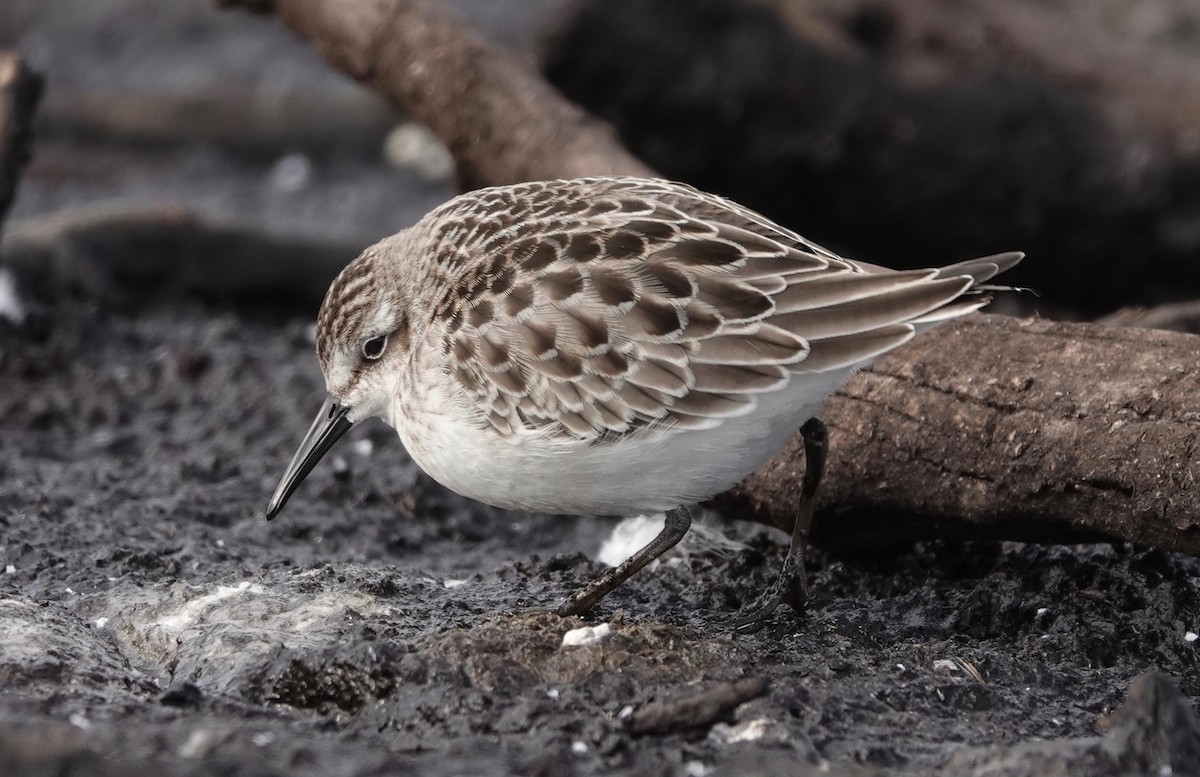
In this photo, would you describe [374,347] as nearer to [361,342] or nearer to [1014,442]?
[361,342]

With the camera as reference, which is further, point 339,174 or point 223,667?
point 339,174

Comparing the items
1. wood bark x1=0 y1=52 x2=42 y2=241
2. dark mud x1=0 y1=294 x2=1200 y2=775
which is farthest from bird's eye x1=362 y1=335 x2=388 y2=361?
wood bark x1=0 y1=52 x2=42 y2=241

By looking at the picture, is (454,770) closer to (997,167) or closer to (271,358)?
(271,358)

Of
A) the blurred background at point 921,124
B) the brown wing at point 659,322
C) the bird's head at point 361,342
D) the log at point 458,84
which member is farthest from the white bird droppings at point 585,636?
the blurred background at point 921,124

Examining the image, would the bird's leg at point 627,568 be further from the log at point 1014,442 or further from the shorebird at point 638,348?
the log at point 1014,442

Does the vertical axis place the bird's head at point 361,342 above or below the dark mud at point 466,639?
above

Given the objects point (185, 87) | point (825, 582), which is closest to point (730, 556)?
point (825, 582)
